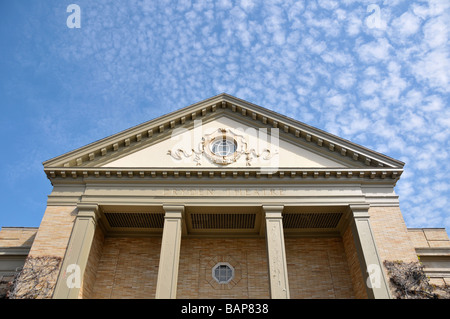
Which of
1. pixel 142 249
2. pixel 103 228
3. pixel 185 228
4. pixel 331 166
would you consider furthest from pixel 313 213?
pixel 103 228

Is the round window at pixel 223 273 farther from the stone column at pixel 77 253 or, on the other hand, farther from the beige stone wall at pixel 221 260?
the stone column at pixel 77 253

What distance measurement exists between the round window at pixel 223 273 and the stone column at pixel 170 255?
124 inches

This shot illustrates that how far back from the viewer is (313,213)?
605 inches

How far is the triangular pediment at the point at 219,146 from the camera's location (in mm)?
15625

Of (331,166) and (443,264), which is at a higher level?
(331,166)

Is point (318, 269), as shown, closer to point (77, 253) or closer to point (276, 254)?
point (276, 254)

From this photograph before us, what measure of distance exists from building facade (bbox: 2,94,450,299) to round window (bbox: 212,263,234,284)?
45 millimetres

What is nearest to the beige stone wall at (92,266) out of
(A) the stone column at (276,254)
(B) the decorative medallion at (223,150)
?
(B) the decorative medallion at (223,150)

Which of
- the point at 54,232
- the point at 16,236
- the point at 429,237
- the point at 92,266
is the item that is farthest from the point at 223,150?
the point at 16,236

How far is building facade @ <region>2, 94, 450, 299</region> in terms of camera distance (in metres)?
14.1

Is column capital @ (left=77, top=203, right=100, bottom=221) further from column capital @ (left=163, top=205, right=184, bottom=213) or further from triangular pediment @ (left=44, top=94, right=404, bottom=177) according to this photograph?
column capital @ (left=163, top=205, right=184, bottom=213)

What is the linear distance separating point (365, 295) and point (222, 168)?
7410 millimetres

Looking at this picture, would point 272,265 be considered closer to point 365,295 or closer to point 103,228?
point 365,295
